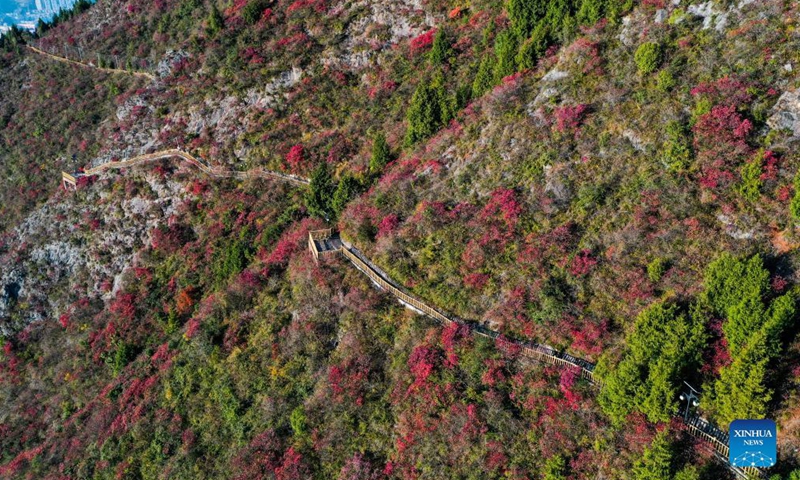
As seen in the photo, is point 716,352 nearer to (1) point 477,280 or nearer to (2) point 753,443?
(2) point 753,443

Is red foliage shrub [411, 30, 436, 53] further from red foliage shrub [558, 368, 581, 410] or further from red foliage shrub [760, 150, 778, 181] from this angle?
red foliage shrub [558, 368, 581, 410]

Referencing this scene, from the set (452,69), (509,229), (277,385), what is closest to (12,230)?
(277,385)

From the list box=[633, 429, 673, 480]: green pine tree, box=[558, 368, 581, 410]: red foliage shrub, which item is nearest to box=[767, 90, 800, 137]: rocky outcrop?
box=[558, 368, 581, 410]: red foliage shrub

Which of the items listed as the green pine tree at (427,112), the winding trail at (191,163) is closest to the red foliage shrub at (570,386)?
the green pine tree at (427,112)

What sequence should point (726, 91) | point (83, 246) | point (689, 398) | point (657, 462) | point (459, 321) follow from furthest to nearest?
point (83, 246) < point (459, 321) < point (726, 91) < point (689, 398) < point (657, 462)

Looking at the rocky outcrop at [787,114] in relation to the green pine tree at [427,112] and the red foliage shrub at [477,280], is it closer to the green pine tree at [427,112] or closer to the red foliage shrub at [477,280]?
the red foliage shrub at [477,280]

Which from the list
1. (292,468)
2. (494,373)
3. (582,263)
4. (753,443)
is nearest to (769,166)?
(582,263)

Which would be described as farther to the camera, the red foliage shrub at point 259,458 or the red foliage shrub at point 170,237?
the red foliage shrub at point 170,237
